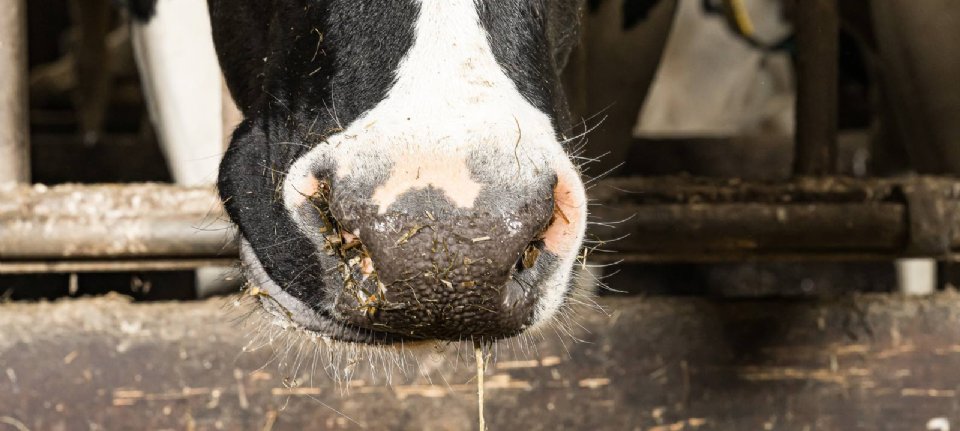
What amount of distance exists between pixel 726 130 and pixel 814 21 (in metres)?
3.09

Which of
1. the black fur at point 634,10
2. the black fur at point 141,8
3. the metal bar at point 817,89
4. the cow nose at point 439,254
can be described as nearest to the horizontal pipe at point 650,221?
the metal bar at point 817,89

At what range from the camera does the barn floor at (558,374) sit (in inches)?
52.2

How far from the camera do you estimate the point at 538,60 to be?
1142mm

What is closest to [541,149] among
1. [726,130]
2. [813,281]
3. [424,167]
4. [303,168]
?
[424,167]

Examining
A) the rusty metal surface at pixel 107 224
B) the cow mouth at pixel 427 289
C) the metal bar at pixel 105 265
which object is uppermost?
the cow mouth at pixel 427 289

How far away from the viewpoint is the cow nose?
0.89 metres

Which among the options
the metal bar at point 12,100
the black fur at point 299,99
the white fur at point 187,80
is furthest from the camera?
the white fur at point 187,80

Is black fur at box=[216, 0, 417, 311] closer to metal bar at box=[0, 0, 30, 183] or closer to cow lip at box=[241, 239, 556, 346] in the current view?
cow lip at box=[241, 239, 556, 346]

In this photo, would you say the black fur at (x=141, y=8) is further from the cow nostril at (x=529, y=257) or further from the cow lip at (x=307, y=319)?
the cow nostril at (x=529, y=257)

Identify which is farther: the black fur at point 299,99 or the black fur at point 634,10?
the black fur at point 634,10

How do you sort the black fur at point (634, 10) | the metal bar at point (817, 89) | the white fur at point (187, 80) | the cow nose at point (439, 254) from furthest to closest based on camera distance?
1. the black fur at point (634, 10)
2. the white fur at point (187, 80)
3. the metal bar at point (817, 89)
4. the cow nose at point (439, 254)

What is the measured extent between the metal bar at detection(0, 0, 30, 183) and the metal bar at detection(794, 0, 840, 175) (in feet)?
3.97

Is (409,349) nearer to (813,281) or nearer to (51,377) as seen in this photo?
(51,377)

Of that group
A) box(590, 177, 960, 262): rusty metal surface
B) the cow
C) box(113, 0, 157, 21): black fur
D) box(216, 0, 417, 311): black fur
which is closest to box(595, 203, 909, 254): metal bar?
box(590, 177, 960, 262): rusty metal surface
